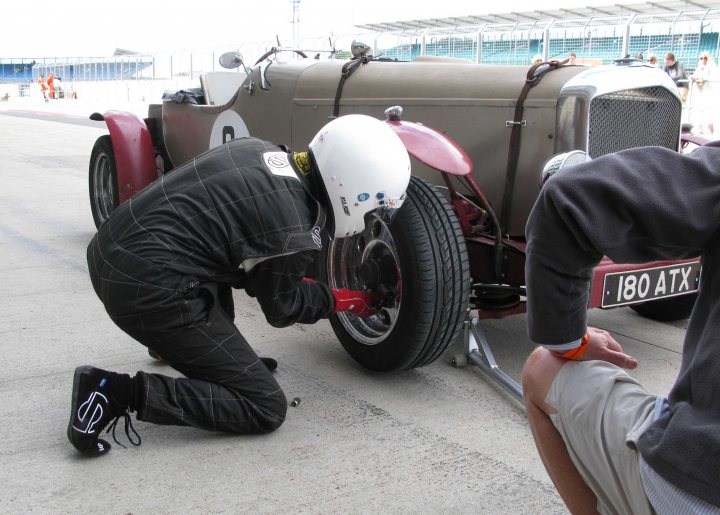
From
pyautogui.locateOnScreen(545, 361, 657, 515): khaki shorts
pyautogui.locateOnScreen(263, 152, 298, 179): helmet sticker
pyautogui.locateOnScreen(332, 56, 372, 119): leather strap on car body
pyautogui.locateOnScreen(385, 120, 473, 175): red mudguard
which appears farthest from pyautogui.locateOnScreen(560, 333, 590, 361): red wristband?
pyautogui.locateOnScreen(332, 56, 372, 119): leather strap on car body

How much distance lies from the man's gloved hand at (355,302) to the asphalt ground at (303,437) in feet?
1.10

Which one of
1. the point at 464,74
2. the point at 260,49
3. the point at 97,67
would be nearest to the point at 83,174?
the point at 260,49

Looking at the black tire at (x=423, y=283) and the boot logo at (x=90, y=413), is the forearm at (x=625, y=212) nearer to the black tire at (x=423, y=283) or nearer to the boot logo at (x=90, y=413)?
the black tire at (x=423, y=283)

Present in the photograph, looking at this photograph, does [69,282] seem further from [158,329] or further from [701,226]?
[701,226]

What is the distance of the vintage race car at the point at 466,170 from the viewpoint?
127 inches

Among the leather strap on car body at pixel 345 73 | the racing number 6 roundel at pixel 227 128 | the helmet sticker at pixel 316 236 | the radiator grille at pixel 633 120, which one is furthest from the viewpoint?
the racing number 6 roundel at pixel 227 128

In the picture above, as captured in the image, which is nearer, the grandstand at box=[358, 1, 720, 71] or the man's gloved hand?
the man's gloved hand

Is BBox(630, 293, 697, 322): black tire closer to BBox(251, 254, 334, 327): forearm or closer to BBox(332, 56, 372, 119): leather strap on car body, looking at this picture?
BBox(332, 56, 372, 119): leather strap on car body

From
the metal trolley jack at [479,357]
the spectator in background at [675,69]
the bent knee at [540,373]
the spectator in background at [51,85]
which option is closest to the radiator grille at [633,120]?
the metal trolley jack at [479,357]

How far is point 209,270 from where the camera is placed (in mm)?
2795

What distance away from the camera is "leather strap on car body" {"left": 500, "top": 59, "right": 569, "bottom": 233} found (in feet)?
12.1

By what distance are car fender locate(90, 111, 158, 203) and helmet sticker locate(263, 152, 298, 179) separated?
2900mm

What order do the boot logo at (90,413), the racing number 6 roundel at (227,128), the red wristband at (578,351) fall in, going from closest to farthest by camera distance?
1. the red wristband at (578,351)
2. the boot logo at (90,413)
3. the racing number 6 roundel at (227,128)

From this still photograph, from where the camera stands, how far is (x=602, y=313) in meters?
4.48
